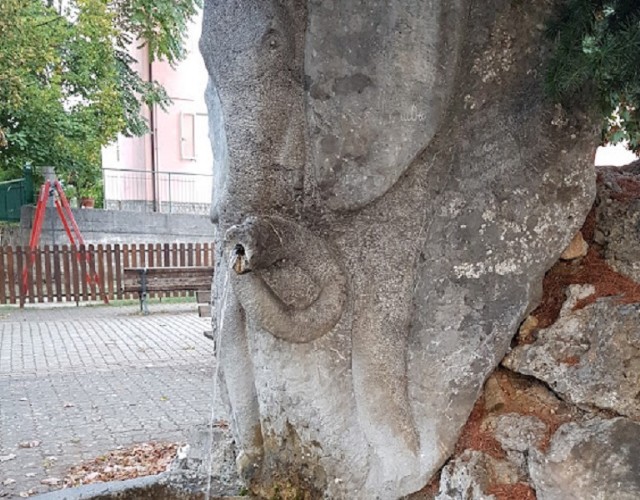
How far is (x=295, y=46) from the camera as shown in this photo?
5.81ft

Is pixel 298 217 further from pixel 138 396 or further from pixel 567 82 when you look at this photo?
pixel 138 396

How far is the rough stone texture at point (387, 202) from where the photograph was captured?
1686 mm

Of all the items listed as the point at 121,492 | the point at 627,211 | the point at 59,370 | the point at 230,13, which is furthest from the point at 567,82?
the point at 59,370

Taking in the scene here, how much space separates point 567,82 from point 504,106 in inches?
10.3

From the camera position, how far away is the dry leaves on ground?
11.7 feet

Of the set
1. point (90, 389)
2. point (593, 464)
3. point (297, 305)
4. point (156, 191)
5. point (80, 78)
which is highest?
point (80, 78)

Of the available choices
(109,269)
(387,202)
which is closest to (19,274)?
(109,269)

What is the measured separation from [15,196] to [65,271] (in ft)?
16.2

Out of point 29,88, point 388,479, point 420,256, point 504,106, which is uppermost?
point 29,88

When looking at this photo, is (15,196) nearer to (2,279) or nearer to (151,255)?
(2,279)

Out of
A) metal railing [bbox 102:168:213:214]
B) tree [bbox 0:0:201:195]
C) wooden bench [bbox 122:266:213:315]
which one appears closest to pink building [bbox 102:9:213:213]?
metal railing [bbox 102:168:213:214]

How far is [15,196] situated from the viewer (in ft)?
52.6

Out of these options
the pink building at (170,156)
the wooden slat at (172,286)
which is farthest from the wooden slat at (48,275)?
the pink building at (170,156)

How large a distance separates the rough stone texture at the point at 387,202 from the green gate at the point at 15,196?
15.4 meters
